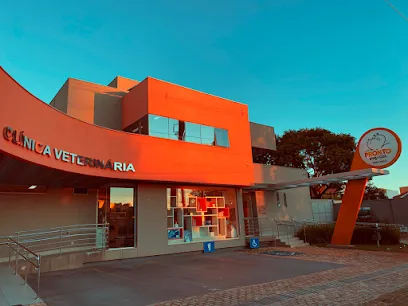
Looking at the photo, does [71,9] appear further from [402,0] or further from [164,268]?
[402,0]

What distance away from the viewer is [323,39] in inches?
537

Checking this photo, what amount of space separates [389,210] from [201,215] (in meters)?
17.7

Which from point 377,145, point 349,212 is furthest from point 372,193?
point 377,145

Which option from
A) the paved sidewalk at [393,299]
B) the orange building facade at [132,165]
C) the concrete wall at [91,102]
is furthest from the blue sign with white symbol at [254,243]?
the paved sidewalk at [393,299]

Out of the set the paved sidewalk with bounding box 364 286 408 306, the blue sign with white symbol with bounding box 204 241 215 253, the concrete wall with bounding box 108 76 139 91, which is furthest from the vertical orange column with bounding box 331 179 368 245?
the concrete wall with bounding box 108 76 139 91

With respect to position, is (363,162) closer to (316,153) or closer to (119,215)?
(119,215)

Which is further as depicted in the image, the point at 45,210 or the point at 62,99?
the point at 62,99

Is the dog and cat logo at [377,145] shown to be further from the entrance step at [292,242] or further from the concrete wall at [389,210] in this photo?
the concrete wall at [389,210]

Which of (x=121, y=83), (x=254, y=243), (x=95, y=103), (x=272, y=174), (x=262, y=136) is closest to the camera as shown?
(x=95, y=103)

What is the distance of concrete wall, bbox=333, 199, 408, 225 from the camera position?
899 inches

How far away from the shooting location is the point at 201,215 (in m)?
15.2

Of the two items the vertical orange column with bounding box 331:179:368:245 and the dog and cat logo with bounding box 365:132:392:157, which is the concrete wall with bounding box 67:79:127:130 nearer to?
the vertical orange column with bounding box 331:179:368:245

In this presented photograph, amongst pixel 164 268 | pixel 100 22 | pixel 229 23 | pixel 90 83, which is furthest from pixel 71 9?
pixel 164 268

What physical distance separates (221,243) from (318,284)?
811 cm
